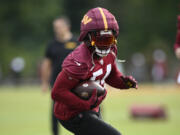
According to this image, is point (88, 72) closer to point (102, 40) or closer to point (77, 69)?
point (77, 69)

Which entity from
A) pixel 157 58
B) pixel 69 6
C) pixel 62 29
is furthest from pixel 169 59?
pixel 62 29

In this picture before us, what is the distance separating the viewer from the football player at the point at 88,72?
600 cm

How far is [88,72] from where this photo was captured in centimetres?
614

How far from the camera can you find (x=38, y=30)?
46.8m

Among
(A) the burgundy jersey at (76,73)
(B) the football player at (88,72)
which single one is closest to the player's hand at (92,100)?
(B) the football player at (88,72)

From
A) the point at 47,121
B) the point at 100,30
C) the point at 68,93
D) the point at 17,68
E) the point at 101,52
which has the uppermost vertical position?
the point at 100,30

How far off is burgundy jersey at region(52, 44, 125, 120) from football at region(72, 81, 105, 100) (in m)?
0.06

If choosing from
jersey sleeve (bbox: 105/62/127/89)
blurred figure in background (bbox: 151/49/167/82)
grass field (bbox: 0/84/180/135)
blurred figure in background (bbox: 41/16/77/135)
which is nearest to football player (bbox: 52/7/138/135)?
jersey sleeve (bbox: 105/62/127/89)

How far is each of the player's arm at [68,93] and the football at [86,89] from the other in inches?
2.2

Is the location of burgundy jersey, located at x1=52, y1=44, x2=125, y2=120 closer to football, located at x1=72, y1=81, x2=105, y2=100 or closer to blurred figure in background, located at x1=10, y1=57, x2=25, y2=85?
football, located at x1=72, y1=81, x2=105, y2=100

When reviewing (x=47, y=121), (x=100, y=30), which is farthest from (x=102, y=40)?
(x=47, y=121)

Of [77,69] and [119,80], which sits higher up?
[77,69]

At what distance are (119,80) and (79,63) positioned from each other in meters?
0.92

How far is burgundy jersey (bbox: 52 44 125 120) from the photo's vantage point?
5.98 meters
